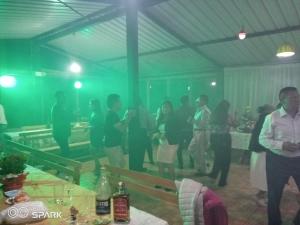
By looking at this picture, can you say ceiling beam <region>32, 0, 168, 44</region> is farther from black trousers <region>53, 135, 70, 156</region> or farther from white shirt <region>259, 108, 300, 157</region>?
white shirt <region>259, 108, 300, 157</region>

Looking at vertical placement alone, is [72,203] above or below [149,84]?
below

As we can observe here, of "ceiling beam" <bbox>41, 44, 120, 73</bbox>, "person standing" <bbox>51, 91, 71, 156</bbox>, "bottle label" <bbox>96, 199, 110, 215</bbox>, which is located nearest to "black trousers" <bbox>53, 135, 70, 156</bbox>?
"person standing" <bbox>51, 91, 71, 156</bbox>

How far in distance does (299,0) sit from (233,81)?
410 cm

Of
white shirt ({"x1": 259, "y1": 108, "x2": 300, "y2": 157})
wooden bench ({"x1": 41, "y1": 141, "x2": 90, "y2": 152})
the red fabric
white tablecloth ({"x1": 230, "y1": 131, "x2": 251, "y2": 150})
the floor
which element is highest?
white shirt ({"x1": 259, "y1": 108, "x2": 300, "y2": 157})

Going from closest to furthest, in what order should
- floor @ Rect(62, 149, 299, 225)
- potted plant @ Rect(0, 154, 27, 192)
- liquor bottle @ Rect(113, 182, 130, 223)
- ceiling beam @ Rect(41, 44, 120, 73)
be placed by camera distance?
liquor bottle @ Rect(113, 182, 130, 223) → potted plant @ Rect(0, 154, 27, 192) → floor @ Rect(62, 149, 299, 225) → ceiling beam @ Rect(41, 44, 120, 73)

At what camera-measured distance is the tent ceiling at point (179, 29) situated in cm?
496

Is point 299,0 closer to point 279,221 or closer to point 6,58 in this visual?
point 279,221

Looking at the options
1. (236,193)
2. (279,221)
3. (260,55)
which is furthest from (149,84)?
(279,221)

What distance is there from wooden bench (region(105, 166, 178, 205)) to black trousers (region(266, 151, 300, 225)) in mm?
1203

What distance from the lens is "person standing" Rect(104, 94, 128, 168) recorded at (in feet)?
13.4

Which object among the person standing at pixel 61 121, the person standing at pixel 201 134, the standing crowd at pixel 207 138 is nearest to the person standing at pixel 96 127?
the standing crowd at pixel 207 138

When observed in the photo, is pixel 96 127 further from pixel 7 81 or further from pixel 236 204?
pixel 7 81

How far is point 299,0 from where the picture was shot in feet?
14.7

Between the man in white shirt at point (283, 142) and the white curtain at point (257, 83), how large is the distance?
17.7 feet
